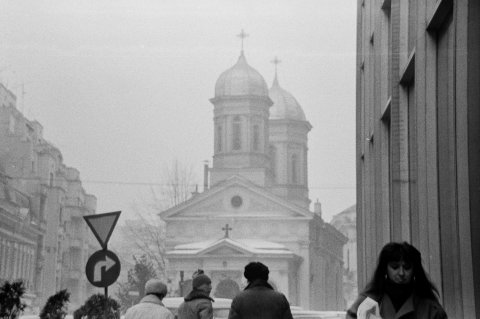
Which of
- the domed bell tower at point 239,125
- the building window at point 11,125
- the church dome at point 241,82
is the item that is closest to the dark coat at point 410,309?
the building window at point 11,125

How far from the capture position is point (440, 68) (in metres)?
8.15

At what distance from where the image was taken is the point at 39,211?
3444 cm

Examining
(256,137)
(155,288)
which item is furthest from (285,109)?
(155,288)

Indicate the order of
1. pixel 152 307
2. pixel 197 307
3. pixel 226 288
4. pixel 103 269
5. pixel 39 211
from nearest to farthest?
1. pixel 152 307
2. pixel 197 307
3. pixel 103 269
4. pixel 39 211
5. pixel 226 288

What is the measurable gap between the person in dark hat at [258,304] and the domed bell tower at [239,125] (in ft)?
178

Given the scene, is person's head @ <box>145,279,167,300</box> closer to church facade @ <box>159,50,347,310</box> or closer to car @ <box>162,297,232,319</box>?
car @ <box>162,297,232,319</box>

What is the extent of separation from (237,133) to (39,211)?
90.4ft

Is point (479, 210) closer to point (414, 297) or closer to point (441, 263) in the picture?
point (441, 263)

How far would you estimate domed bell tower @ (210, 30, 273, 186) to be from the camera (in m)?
61.2

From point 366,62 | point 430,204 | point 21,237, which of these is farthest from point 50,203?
point 430,204

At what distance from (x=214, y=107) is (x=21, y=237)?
33893 millimetres

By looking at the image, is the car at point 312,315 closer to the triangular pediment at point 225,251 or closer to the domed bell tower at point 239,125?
the triangular pediment at point 225,251

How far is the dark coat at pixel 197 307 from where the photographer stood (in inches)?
299

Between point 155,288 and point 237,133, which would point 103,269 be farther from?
point 237,133
